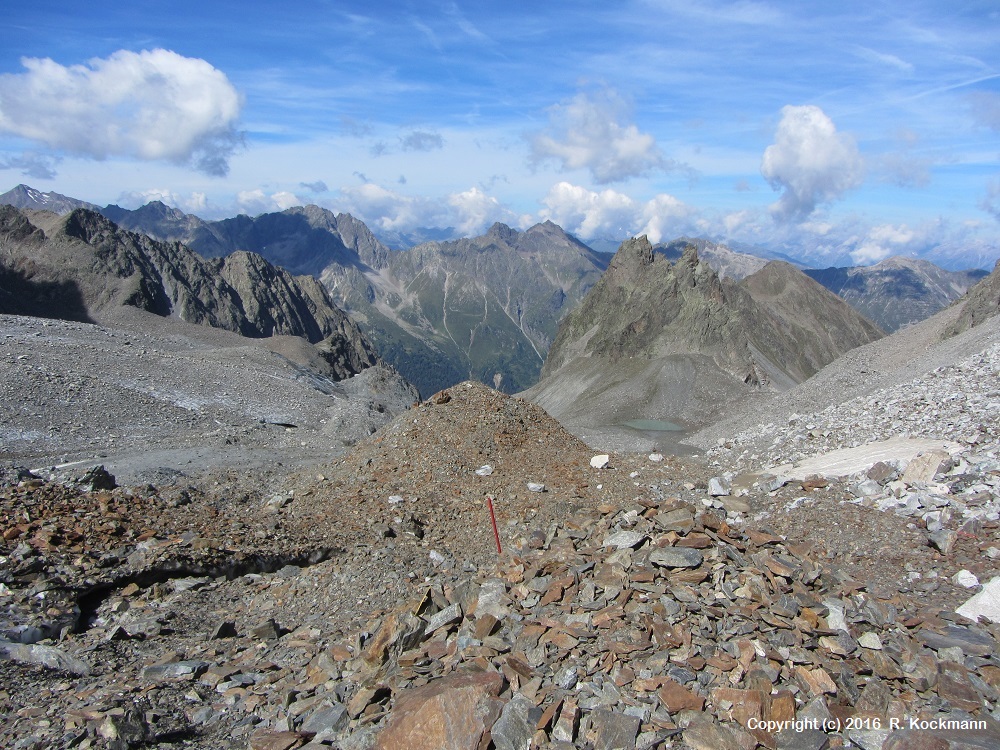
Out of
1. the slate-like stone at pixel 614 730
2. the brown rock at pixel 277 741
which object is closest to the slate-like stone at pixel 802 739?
the slate-like stone at pixel 614 730

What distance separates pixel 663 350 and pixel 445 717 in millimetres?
75447

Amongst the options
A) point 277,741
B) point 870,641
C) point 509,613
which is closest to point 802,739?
point 870,641

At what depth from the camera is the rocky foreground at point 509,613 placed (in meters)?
6.83

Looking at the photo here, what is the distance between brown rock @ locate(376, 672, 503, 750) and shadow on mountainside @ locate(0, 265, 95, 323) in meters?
107

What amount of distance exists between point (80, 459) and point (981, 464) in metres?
28.4

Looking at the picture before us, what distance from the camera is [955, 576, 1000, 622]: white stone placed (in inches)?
371

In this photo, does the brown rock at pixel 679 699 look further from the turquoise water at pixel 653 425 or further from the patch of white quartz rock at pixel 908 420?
the turquoise water at pixel 653 425

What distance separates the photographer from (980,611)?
948 centimetres

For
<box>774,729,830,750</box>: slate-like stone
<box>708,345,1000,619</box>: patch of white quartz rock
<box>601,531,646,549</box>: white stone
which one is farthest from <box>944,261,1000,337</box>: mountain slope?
<box>774,729,830,750</box>: slate-like stone

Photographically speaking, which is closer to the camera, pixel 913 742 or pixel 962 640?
pixel 913 742

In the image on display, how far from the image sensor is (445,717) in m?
6.75

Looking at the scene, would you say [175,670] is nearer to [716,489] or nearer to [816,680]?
[816,680]

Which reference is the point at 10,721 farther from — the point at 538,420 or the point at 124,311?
the point at 124,311

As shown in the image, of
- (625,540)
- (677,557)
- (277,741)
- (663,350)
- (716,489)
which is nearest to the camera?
(277,741)
